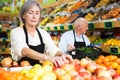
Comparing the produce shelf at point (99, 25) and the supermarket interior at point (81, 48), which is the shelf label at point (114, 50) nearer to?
the supermarket interior at point (81, 48)

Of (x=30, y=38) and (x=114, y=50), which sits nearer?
(x=30, y=38)

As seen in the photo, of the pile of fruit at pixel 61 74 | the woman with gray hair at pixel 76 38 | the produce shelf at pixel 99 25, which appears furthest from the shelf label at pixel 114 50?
the pile of fruit at pixel 61 74

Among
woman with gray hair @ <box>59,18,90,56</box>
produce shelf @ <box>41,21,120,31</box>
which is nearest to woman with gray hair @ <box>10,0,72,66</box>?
produce shelf @ <box>41,21,120,31</box>

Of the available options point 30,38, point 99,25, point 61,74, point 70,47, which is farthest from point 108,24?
point 61,74

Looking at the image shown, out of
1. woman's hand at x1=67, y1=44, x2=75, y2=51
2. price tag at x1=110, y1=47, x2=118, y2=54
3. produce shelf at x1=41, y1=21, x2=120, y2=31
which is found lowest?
woman's hand at x1=67, y1=44, x2=75, y2=51

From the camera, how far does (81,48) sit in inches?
195

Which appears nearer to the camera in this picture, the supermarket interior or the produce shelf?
the supermarket interior

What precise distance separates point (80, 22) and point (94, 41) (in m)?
0.87

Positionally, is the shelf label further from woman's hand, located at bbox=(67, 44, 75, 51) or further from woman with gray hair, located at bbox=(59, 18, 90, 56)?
woman with gray hair, located at bbox=(59, 18, 90, 56)

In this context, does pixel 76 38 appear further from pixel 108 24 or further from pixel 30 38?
pixel 30 38

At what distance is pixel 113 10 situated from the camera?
519cm

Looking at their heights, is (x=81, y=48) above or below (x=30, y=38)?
below

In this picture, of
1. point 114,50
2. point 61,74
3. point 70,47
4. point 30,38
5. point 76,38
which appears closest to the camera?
point 61,74

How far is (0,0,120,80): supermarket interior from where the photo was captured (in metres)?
2.21
